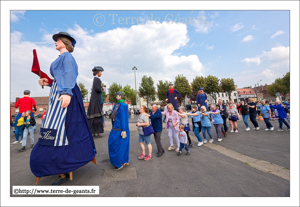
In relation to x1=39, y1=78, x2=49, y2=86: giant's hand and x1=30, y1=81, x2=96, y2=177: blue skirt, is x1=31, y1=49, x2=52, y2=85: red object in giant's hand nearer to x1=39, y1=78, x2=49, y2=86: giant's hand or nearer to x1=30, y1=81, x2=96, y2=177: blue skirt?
x1=39, y1=78, x2=49, y2=86: giant's hand

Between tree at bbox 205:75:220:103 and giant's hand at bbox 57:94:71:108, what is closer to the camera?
giant's hand at bbox 57:94:71:108

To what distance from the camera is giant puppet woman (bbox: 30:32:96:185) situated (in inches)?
95.0

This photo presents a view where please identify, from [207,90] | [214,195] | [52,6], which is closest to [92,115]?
[52,6]

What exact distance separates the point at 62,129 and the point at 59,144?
0.26 metres

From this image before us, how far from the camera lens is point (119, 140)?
3.34 m

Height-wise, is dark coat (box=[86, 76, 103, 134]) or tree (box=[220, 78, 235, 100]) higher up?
tree (box=[220, 78, 235, 100])

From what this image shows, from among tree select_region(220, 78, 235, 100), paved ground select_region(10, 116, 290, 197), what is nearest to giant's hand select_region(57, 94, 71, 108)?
paved ground select_region(10, 116, 290, 197)

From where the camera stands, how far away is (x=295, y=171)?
225 cm

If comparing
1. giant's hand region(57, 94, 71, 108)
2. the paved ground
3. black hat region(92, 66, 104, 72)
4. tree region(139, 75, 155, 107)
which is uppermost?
tree region(139, 75, 155, 107)

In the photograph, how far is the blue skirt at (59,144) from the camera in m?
2.40

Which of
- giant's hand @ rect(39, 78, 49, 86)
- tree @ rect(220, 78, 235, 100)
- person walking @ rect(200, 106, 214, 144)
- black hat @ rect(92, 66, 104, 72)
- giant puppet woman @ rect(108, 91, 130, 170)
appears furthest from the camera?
tree @ rect(220, 78, 235, 100)

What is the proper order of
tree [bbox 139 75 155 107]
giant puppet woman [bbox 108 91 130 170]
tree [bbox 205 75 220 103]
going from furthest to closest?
1. tree [bbox 139 75 155 107]
2. tree [bbox 205 75 220 103]
3. giant puppet woman [bbox 108 91 130 170]

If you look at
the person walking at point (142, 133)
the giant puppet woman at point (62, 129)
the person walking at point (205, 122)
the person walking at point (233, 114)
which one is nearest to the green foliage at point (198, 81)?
the person walking at point (233, 114)

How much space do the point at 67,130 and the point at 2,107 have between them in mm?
1112
